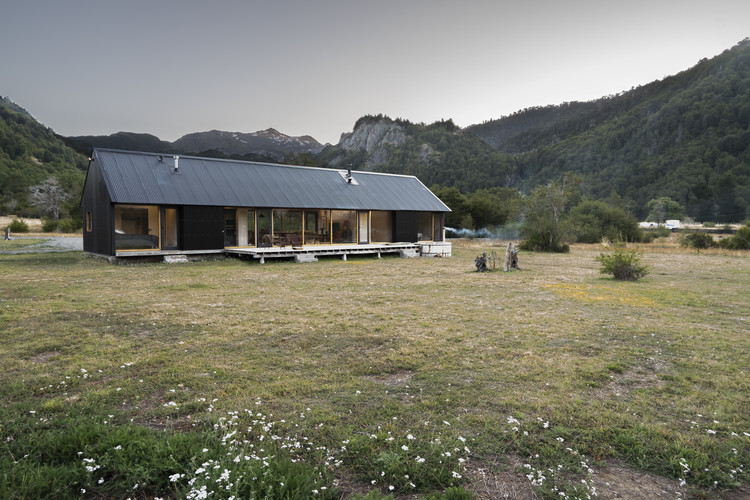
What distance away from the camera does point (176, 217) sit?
1611cm

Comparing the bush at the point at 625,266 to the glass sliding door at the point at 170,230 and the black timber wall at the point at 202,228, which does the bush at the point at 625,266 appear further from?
the glass sliding door at the point at 170,230

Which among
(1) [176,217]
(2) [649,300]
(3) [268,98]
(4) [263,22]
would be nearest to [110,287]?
(1) [176,217]

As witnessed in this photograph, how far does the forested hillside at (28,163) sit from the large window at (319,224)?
44.9 metres

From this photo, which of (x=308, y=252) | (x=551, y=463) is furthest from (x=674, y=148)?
(x=551, y=463)

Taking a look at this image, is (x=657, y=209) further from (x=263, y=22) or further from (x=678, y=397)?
(x=678, y=397)

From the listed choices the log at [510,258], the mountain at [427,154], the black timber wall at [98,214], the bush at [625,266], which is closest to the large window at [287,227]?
the black timber wall at [98,214]

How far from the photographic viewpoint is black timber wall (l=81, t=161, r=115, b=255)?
48.6 ft

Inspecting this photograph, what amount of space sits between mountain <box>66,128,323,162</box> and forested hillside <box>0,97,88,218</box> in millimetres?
8424

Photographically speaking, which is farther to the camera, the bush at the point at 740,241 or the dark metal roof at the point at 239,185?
the bush at the point at 740,241

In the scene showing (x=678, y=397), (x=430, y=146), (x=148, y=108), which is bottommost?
(x=678, y=397)

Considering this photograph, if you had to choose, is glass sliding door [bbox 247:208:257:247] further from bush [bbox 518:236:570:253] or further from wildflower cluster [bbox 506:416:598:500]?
wildflower cluster [bbox 506:416:598:500]

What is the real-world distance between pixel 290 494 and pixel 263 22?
26.6m

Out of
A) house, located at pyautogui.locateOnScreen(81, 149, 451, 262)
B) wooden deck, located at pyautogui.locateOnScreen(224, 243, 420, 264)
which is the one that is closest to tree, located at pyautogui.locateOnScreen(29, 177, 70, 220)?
house, located at pyautogui.locateOnScreen(81, 149, 451, 262)

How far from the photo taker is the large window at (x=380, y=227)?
2173cm
